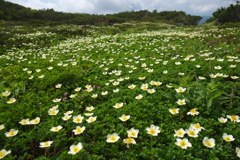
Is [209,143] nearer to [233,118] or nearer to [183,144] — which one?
[183,144]

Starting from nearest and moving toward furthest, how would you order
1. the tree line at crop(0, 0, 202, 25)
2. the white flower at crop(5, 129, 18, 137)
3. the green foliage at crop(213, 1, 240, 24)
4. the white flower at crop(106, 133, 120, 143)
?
the white flower at crop(106, 133, 120, 143) → the white flower at crop(5, 129, 18, 137) → the green foliage at crop(213, 1, 240, 24) → the tree line at crop(0, 0, 202, 25)

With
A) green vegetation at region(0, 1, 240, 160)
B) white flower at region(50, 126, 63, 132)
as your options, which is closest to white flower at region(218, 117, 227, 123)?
green vegetation at region(0, 1, 240, 160)

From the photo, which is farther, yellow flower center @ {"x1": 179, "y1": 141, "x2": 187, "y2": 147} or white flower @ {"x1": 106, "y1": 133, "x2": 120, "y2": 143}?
white flower @ {"x1": 106, "y1": 133, "x2": 120, "y2": 143}

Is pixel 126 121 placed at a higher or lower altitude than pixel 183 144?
lower

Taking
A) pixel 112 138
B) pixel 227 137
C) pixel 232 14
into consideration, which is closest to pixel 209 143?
pixel 227 137

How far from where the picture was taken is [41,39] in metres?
13.8

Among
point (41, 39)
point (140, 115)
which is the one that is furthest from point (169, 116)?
point (41, 39)

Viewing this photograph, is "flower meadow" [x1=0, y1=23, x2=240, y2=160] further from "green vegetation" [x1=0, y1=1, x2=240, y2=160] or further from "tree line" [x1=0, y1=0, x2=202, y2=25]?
"tree line" [x1=0, y1=0, x2=202, y2=25]

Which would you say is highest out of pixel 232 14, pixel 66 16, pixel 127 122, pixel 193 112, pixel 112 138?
pixel 66 16

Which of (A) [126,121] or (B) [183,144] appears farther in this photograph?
(A) [126,121]

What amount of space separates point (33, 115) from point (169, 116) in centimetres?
257

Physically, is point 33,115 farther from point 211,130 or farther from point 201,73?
point 201,73

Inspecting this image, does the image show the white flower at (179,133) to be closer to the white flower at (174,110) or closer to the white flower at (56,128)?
the white flower at (174,110)

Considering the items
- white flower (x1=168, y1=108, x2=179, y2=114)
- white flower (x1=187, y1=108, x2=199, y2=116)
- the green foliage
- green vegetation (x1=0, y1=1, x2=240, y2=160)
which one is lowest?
green vegetation (x1=0, y1=1, x2=240, y2=160)
